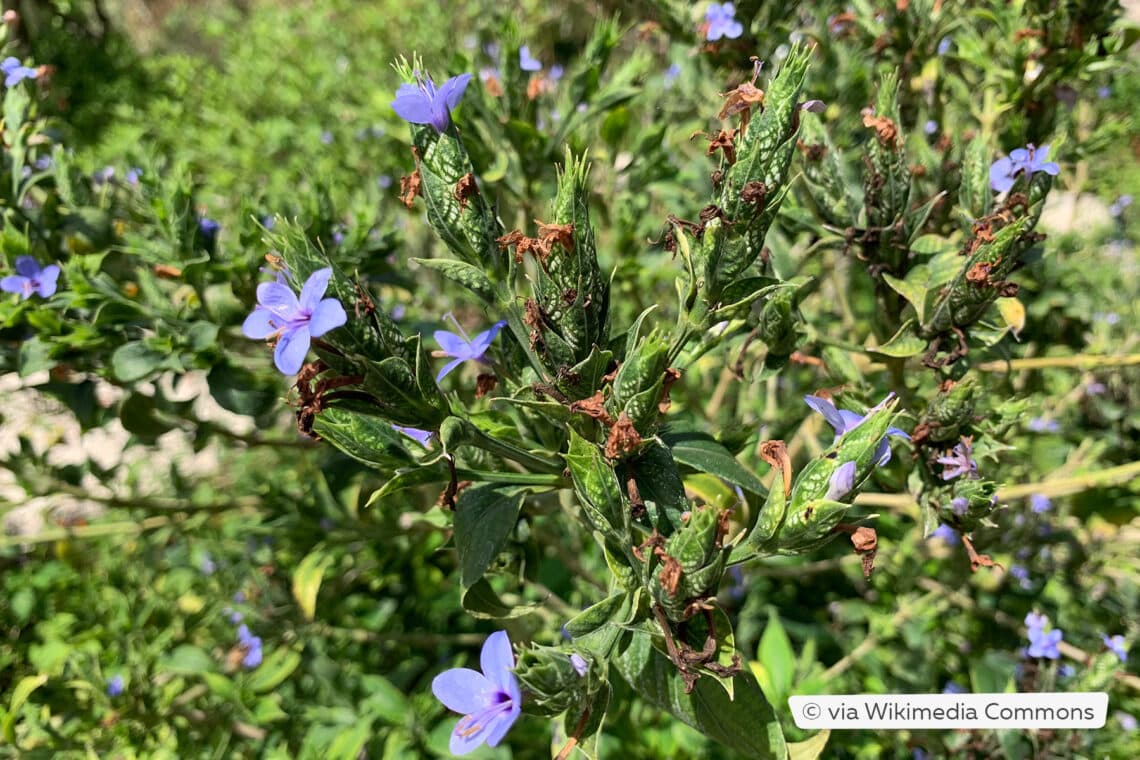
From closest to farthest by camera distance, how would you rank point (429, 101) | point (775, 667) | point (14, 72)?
1. point (429, 101)
2. point (14, 72)
3. point (775, 667)

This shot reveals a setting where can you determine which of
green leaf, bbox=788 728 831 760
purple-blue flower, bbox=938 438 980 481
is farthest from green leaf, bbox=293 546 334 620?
purple-blue flower, bbox=938 438 980 481

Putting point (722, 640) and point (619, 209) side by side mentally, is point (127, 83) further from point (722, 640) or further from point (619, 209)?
point (722, 640)

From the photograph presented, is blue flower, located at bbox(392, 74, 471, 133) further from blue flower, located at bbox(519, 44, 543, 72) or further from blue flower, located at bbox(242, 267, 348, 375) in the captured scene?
blue flower, located at bbox(519, 44, 543, 72)

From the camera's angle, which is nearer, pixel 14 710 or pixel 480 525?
pixel 480 525

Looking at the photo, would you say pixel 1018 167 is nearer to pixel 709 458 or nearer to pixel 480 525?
pixel 709 458

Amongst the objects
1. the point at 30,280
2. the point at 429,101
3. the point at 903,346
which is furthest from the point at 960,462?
the point at 30,280

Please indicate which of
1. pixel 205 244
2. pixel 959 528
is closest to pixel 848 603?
pixel 959 528
